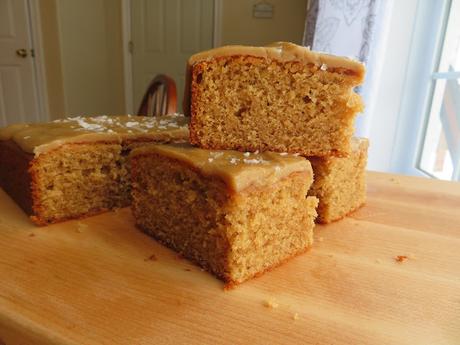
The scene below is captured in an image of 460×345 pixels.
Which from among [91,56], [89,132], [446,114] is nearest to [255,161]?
[89,132]

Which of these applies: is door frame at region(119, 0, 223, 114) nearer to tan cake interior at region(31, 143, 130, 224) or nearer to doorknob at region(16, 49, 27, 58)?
doorknob at region(16, 49, 27, 58)

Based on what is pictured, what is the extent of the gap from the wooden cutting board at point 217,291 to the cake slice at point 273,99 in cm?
31

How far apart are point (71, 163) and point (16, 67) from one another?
341 centimetres

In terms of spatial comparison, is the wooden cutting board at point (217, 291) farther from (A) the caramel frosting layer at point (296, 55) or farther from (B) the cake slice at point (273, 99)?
(A) the caramel frosting layer at point (296, 55)

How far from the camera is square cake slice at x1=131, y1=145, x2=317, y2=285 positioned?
81cm

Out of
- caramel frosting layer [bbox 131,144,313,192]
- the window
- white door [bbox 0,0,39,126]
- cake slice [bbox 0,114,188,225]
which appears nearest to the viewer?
caramel frosting layer [bbox 131,144,313,192]

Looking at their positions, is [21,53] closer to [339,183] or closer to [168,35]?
[168,35]

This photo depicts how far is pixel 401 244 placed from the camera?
3.39ft

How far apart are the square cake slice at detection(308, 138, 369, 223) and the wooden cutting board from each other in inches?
2.2

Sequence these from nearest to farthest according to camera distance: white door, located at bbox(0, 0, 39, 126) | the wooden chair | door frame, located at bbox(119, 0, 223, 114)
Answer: the wooden chair, white door, located at bbox(0, 0, 39, 126), door frame, located at bbox(119, 0, 223, 114)

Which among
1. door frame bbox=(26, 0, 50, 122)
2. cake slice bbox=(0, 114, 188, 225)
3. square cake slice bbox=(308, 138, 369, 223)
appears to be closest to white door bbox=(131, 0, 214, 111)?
door frame bbox=(26, 0, 50, 122)

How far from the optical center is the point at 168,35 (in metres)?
4.01

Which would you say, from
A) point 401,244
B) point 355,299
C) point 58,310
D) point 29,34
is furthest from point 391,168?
point 29,34

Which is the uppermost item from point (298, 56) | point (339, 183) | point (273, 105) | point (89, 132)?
point (298, 56)
